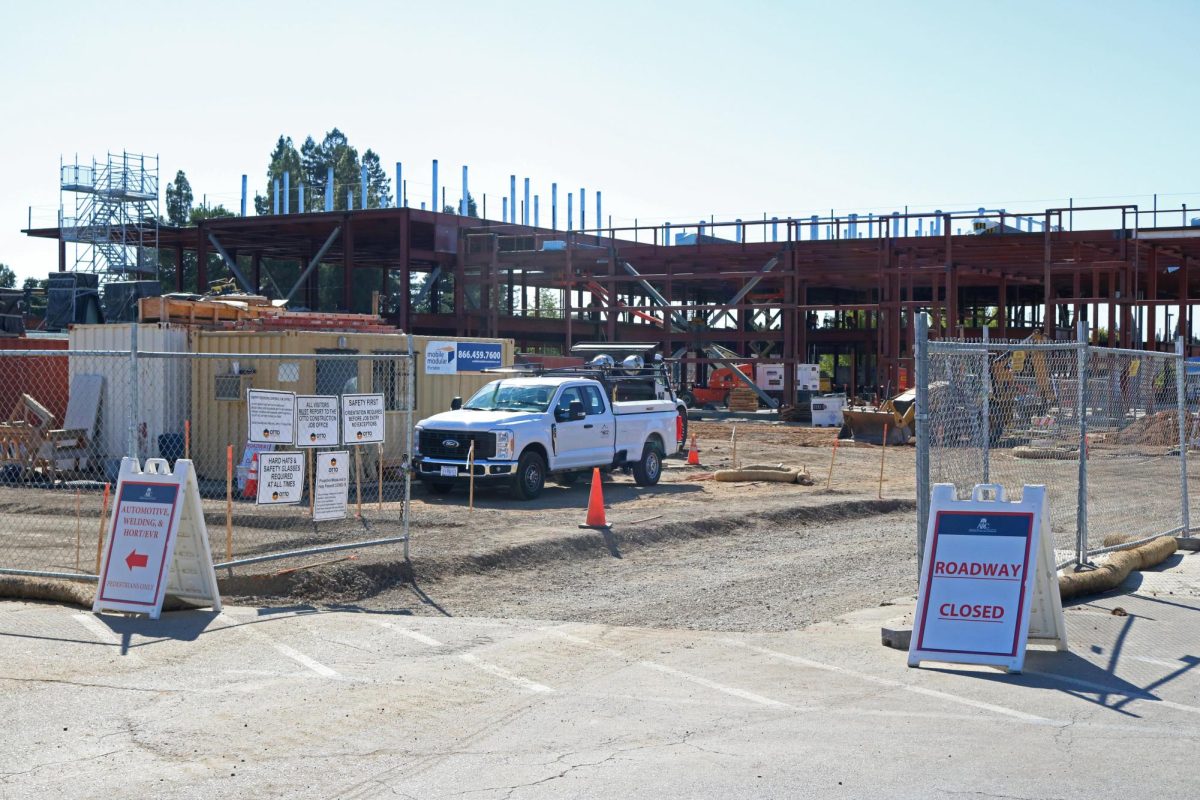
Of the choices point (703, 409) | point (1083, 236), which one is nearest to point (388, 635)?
point (1083, 236)

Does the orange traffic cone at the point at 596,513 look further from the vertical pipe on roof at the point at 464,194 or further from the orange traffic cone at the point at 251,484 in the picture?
the vertical pipe on roof at the point at 464,194

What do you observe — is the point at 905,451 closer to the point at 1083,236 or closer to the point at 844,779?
the point at 1083,236

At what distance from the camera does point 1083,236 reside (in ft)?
144

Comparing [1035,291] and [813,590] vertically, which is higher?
[1035,291]

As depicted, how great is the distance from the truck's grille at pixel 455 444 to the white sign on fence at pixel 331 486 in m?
6.72

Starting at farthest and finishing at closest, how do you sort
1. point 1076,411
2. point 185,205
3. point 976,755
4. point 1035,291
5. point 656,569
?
point 185,205 < point 1035,291 < point 656,569 < point 1076,411 < point 976,755

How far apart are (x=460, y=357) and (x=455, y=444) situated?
17.4 feet

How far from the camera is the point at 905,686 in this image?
7949 millimetres

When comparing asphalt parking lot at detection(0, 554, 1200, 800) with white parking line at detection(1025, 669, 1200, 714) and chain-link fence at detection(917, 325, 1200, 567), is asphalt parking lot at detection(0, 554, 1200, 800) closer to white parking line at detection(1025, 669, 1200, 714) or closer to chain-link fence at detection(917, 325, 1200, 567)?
white parking line at detection(1025, 669, 1200, 714)

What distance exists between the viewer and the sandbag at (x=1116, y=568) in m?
10.6

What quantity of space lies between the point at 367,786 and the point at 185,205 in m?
94.8

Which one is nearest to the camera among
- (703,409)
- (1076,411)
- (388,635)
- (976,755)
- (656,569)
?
(976,755)

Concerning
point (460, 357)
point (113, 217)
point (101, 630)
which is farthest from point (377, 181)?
point (101, 630)


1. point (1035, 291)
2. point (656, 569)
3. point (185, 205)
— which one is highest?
point (185, 205)
